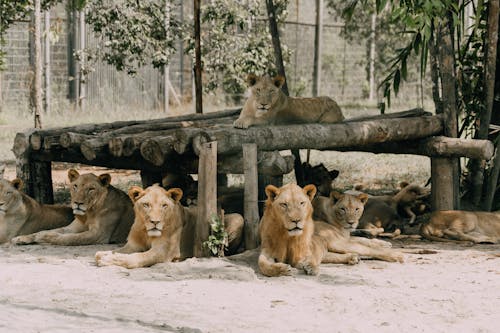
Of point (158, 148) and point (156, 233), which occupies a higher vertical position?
point (158, 148)

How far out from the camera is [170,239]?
7.96 metres

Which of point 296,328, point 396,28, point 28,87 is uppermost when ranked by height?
point 396,28

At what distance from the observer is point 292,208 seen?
743 centimetres

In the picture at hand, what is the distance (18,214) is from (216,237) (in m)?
2.07

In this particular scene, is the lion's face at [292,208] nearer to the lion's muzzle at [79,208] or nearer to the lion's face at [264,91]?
the lion's face at [264,91]

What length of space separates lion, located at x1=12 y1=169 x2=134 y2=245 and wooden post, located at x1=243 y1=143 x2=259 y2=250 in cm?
137

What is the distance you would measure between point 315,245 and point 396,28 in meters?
18.2

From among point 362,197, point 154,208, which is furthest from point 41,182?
point 362,197

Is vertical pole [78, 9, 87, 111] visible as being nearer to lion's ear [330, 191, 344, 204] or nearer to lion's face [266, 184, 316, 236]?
lion's ear [330, 191, 344, 204]

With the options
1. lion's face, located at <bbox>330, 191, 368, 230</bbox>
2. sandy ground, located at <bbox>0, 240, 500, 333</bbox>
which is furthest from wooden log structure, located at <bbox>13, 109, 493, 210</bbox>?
sandy ground, located at <bbox>0, 240, 500, 333</bbox>

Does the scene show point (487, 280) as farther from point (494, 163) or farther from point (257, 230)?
point (494, 163)

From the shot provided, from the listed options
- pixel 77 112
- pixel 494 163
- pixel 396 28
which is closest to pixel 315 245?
Answer: pixel 494 163

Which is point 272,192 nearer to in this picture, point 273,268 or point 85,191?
point 273,268

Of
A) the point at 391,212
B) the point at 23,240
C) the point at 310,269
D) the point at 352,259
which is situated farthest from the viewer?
the point at 391,212
